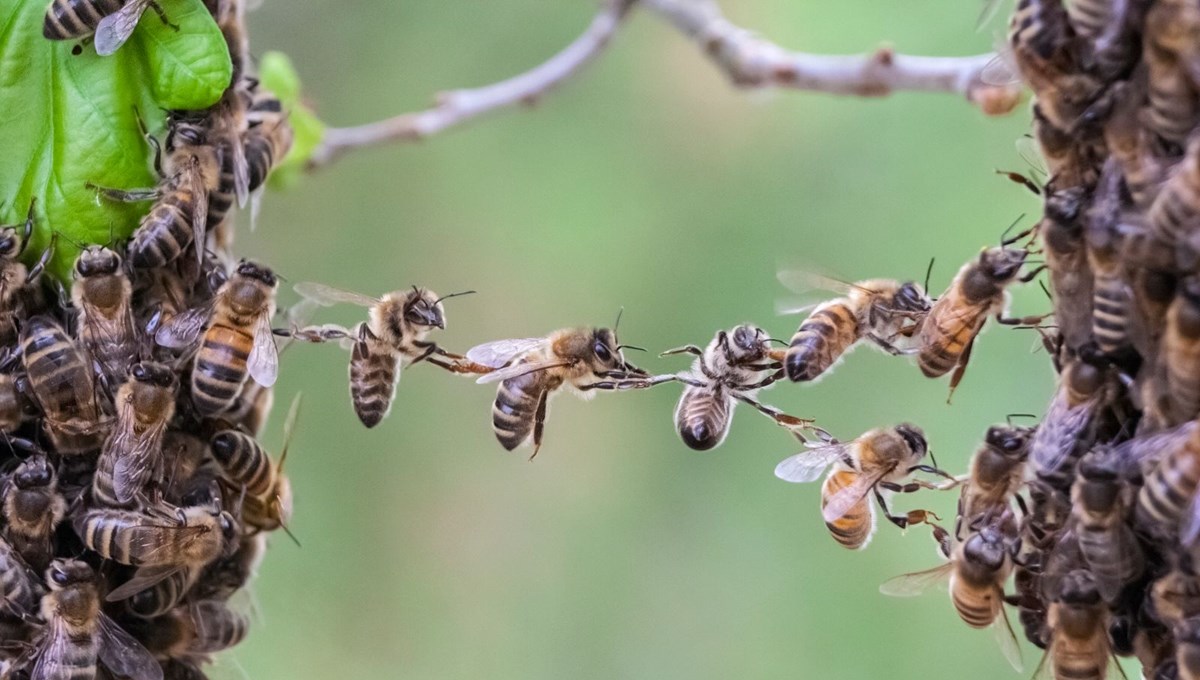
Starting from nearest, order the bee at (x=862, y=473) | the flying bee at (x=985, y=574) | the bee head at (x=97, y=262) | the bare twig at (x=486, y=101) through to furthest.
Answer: the flying bee at (x=985, y=574) < the bee head at (x=97, y=262) < the bee at (x=862, y=473) < the bare twig at (x=486, y=101)

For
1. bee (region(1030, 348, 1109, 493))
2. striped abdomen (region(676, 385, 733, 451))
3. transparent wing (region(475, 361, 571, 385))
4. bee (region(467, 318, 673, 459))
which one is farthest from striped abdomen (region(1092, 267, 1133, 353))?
transparent wing (region(475, 361, 571, 385))

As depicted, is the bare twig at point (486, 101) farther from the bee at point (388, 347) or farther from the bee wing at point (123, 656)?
the bee wing at point (123, 656)

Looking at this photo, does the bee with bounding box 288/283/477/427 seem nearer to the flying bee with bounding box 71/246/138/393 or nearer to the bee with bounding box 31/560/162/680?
the flying bee with bounding box 71/246/138/393

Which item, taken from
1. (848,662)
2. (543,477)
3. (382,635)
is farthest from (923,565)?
(382,635)

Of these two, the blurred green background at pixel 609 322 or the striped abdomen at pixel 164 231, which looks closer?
the striped abdomen at pixel 164 231

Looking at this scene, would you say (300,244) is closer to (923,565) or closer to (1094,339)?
(923,565)

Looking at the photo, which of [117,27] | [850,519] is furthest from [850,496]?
[117,27]

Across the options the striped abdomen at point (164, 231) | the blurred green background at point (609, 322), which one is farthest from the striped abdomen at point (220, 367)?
the blurred green background at point (609, 322)

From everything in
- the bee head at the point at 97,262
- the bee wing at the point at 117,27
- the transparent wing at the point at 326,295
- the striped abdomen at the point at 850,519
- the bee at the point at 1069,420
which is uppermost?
the bee wing at the point at 117,27
